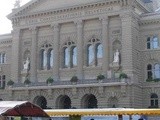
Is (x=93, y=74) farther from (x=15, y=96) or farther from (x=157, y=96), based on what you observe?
(x=15, y=96)

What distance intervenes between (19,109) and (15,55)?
43.4m

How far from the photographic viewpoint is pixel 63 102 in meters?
52.8

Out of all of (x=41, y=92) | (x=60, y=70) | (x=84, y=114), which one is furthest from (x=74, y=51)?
(x=84, y=114)

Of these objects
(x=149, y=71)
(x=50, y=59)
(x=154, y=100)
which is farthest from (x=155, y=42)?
(x=50, y=59)

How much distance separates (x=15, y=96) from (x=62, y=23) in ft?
39.5

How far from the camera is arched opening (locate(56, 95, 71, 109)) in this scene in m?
51.8

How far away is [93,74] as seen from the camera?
165 ft

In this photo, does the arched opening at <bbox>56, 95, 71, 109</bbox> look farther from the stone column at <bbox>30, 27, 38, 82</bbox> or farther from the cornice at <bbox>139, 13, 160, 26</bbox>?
the cornice at <bbox>139, 13, 160, 26</bbox>

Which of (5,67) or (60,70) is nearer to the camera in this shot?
(60,70)

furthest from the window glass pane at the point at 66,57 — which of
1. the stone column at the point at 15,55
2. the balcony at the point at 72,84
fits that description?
the stone column at the point at 15,55

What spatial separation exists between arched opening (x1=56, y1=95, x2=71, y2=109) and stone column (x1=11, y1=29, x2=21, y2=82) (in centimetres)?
751

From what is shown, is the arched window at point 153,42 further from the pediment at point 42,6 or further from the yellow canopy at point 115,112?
the yellow canopy at point 115,112

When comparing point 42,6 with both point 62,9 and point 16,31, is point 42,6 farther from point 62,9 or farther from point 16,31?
point 16,31

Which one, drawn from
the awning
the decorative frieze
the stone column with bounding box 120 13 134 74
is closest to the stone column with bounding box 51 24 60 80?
the decorative frieze
